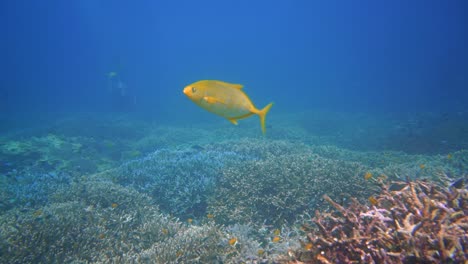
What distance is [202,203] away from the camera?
23.1ft

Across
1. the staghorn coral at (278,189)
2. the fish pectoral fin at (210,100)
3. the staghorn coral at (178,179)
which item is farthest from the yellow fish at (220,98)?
the staghorn coral at (178,179)

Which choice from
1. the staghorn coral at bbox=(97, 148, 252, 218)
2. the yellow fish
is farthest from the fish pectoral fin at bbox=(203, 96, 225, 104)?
the staghorn coral at bbox=(97, 148, 252, 218)

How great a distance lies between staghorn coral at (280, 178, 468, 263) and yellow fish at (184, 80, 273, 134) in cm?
180

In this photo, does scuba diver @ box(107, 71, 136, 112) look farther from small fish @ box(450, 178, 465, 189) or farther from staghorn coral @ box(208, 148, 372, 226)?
small fish @ box(450, 178, 465, 189)

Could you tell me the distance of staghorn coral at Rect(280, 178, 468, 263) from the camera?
224 centimetres

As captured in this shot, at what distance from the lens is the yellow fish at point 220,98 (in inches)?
124

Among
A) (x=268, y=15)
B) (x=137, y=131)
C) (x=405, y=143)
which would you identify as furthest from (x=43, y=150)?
(x=268, y=15)

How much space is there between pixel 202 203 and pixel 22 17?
172749 millimetres

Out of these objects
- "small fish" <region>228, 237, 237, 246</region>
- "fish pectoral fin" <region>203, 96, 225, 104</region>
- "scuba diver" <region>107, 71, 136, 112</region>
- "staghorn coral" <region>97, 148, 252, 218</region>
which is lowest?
"small fish" <region>228, 237, 237, 246</region>

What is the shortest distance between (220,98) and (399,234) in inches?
102

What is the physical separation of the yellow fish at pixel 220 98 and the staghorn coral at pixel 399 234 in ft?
5.89

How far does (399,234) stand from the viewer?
251cm

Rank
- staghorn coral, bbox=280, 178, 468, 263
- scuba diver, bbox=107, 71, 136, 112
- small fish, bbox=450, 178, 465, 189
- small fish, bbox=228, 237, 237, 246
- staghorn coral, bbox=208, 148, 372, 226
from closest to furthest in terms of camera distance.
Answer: staghorn coral, bbox=280, 178, 468, 263 < small fish, bbox=450, 178, 465, 189 < small fish, bbox=228, 237, 237, 246 < staghorn coral, bbox=208, 148, 372, 226 < scuba diver, bbox=107, 71, 136, 112

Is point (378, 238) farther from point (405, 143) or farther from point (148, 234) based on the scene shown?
point (405, 143)
